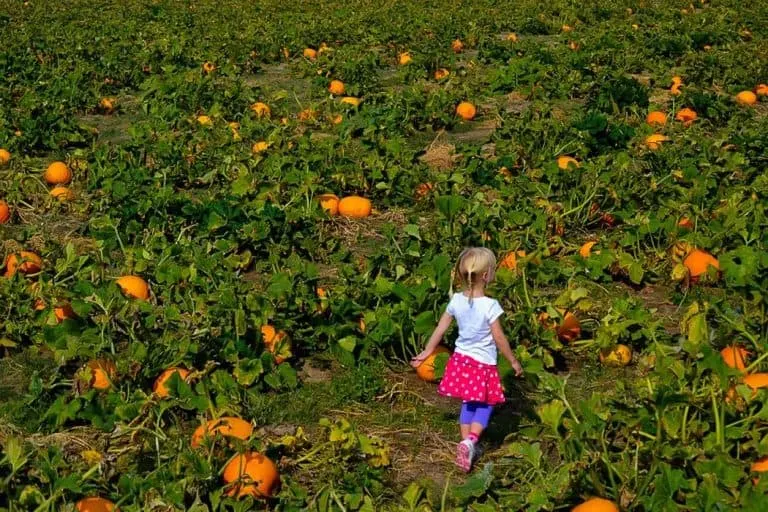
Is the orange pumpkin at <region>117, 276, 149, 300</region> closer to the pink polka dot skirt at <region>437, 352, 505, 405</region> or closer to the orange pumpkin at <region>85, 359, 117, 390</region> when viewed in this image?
the orange pumpkin at <region>85, 359, 117, 390</region>

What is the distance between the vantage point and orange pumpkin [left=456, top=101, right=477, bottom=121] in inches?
409

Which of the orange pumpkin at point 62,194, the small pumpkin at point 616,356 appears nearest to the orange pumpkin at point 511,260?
the small pumpkin at point 616,356

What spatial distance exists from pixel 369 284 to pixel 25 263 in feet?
7.11

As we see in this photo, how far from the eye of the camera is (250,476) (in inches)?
161

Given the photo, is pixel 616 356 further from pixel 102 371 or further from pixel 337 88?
pixel 337 88

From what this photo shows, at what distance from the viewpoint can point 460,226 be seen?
679cm

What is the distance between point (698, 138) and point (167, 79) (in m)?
6.12

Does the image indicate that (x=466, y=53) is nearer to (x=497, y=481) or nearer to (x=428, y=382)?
(x=428, y=382)

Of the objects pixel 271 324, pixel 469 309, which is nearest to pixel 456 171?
pixel 271 324

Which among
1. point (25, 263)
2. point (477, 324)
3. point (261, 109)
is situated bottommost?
point (261, 109)

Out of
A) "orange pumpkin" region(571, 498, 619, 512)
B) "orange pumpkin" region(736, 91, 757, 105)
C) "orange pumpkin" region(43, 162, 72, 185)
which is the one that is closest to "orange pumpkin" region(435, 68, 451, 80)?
"orange pumpkin" region(736, 91, 757, 105)

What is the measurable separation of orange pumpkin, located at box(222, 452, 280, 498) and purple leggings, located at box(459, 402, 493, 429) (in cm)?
97

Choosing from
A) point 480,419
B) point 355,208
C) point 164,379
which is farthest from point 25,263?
point 480,419

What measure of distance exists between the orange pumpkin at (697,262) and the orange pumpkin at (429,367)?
1.95m
